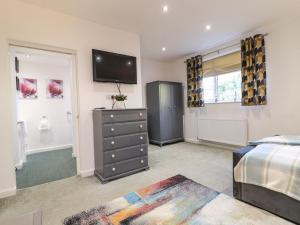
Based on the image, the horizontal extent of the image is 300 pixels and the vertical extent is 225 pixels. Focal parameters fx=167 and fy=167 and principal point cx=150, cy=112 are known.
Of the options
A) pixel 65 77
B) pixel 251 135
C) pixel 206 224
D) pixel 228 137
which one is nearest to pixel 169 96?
pixel 228 137

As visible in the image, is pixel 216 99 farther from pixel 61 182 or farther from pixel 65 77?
pixel 65 77

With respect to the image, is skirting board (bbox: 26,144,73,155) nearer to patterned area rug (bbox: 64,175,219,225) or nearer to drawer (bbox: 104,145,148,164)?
drawer (bbox: 104,145,148,164)

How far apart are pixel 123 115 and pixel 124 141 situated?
42 centimetres

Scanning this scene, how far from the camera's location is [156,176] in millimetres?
2635

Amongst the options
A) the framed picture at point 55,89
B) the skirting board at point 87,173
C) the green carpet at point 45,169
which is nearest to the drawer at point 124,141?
the skirting board at point 87,173

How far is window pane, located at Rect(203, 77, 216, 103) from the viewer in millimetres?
4430

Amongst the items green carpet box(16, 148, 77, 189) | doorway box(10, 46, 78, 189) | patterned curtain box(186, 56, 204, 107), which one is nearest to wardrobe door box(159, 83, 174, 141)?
patterned curtain box(186, 56, 204, 107)

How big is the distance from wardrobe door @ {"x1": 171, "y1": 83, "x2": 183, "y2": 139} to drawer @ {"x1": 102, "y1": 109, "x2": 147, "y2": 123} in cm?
217

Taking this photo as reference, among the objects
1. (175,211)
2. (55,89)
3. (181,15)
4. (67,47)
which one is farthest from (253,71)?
(55,89)

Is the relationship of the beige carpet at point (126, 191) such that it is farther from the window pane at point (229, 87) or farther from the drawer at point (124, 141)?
the window pane at point (229, 87)

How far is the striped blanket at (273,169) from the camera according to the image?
1.47 m

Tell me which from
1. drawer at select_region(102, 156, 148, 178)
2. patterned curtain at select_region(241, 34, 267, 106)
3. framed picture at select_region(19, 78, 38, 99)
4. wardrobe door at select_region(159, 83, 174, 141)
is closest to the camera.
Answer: drawer at select_region(102, 156, 148, 178)

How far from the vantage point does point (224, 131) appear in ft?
13.2

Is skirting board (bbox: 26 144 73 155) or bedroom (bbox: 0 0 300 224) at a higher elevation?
bedroom (bbox: 0 0 300 224)
